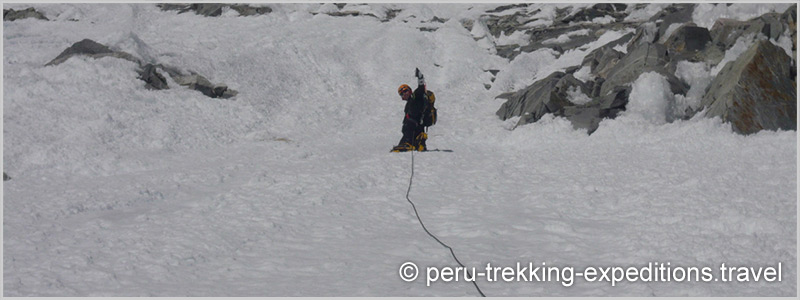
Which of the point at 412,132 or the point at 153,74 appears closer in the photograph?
the point at 412,132

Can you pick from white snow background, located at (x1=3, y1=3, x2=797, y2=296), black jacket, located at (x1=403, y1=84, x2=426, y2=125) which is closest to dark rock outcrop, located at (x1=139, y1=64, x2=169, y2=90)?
white snow background, located at (x1=3, y1=3, x2=797, y2=296)

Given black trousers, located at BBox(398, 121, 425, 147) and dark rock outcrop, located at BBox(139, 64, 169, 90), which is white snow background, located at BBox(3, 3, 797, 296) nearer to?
dark rock outcrop, located at BBox(139, 64, 169, 90)

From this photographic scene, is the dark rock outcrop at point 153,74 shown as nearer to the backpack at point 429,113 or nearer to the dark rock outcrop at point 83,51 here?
the dark rock outcrop at point 83,51

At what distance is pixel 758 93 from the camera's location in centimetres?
1038

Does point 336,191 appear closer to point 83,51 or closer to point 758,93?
point 758,93

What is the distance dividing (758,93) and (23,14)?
34414 mm

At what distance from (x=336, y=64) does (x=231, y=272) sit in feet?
62.4

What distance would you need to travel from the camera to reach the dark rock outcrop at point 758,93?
991 centimetres

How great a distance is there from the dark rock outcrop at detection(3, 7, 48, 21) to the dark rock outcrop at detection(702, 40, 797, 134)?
32.0 metres

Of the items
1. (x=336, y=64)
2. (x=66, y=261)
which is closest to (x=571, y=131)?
(x=66, y=261)

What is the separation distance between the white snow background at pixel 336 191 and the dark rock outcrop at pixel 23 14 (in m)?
13.7

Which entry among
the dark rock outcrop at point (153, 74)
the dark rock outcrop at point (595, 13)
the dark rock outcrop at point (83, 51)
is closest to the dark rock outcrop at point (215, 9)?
the dark rock outcrop at point (83, 51)

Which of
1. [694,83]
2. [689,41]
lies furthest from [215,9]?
[694,83]

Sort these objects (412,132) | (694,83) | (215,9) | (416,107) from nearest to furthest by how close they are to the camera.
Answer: (412,132) → (416,107) → (694,83) → (215,9)
